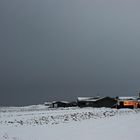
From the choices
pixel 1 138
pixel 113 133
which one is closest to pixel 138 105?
pixel 113 133

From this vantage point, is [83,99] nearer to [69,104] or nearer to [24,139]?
[69,104]

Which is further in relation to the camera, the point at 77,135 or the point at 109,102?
the point at 109,102

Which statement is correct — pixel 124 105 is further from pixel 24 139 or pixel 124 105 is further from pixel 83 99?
pixel 24 139

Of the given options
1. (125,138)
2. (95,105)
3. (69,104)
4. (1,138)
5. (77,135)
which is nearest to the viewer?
(1,138)

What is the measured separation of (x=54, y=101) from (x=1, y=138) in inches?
4308

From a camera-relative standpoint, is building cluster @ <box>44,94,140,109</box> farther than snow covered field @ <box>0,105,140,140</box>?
Yes

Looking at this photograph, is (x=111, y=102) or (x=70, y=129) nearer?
(x=70, y=129)

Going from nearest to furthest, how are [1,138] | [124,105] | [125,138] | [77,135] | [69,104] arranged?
[1,138]
[125,138]
[77,135]
[124,105]
[69,104]

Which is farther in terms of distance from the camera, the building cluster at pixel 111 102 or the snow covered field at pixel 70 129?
the building cluster at pixel 111 102

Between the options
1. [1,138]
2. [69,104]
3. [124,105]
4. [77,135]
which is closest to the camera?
[1,138]

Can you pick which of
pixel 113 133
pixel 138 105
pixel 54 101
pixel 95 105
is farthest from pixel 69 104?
pixel 113 133

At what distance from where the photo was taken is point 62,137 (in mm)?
20656

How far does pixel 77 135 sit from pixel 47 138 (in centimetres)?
228

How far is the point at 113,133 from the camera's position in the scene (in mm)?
22594
